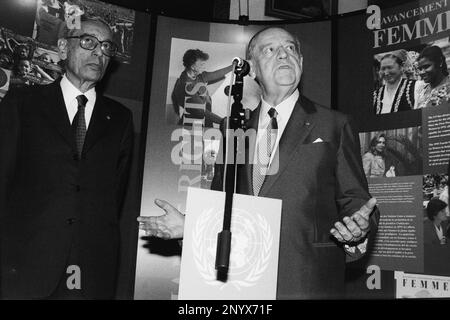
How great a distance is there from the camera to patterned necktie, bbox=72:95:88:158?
1.91 m

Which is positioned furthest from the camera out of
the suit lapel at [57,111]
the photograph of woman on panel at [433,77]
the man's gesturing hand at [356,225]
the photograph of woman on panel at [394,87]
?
the photograph of woman on panel at [394,87]

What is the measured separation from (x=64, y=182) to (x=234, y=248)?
84cm

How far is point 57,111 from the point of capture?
6.28 ft

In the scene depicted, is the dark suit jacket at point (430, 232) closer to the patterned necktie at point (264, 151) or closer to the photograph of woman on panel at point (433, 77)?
the photograph of woman on panel at point (433, 77)

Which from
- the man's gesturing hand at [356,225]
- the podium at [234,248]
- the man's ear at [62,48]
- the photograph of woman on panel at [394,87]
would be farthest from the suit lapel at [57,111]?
the photograph of woman on panel at [394,87]

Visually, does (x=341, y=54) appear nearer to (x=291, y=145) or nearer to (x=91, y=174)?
(x=291, y=145)

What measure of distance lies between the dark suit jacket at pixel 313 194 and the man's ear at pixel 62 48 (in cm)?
99

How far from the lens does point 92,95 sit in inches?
81.3

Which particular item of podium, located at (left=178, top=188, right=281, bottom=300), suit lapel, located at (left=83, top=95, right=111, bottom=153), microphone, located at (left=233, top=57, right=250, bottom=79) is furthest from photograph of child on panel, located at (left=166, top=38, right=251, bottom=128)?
podium, located at (left=178, top=188, right=281, bottom=300)

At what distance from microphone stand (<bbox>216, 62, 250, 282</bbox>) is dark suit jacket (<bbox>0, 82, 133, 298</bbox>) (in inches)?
30.9

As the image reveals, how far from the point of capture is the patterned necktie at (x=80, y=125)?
A: 1909 millimetres

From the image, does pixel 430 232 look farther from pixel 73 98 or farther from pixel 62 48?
pixel 62 48

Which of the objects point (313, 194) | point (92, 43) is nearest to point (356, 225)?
point (313, 194)

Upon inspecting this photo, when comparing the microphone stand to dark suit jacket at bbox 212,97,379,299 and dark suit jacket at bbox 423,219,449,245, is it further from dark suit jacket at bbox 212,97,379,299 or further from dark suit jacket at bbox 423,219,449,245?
dark suit jacket at bbox 423,219,449,245
